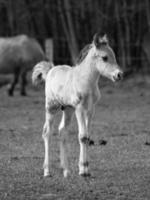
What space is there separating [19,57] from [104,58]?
12783 mm

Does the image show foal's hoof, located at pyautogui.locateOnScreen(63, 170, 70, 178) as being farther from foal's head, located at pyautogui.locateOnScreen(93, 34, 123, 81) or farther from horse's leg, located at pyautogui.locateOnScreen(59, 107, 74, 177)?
foal's head, located at pyautogui.locateOnScreen(93, 34, 123, 81)

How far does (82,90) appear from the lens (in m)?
7.94

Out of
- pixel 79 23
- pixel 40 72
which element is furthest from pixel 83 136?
pixel 79 23

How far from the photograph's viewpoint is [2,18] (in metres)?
27.2

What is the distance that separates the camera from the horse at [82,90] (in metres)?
7.91

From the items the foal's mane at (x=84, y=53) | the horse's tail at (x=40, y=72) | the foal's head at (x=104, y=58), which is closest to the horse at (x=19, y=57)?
the horse's tail at (x=40, y=72)

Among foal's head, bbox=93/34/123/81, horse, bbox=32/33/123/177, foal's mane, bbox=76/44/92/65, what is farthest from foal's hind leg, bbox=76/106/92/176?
foal's mane, bbox=76/44/92/65

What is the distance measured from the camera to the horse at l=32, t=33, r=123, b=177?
26.0 ft

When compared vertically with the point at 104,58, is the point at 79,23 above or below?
below

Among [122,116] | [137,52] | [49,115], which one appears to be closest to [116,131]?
[122,116]

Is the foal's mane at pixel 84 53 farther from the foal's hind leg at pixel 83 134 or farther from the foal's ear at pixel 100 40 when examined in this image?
the foal's hind leg at pixel 83 134

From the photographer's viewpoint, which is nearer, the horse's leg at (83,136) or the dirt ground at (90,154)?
the dirt ground at (90,154)

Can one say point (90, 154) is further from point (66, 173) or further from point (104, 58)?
point (104, 58)

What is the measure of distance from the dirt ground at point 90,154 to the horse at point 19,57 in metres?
3.23
